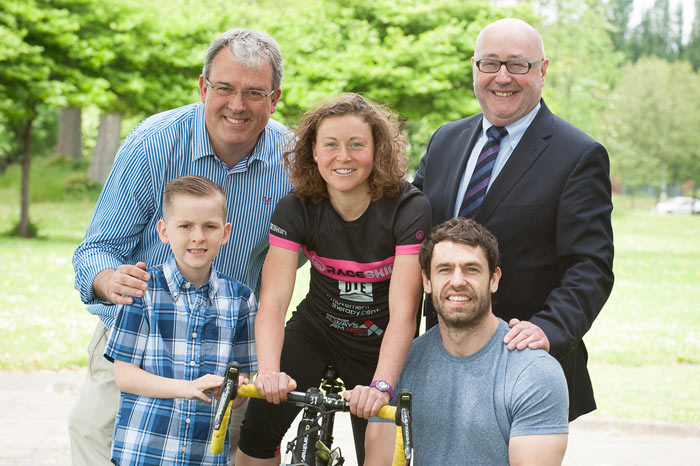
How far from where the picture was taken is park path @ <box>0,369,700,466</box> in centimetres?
642

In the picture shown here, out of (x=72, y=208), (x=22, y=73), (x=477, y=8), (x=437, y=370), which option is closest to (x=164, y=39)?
(x=22, y=73)

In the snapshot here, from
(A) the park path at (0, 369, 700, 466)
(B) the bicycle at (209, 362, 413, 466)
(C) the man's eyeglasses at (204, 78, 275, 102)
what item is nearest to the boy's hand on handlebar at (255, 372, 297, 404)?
(B) the bicycle at (209, 362, 413, 466)

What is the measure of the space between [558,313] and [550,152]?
76cm

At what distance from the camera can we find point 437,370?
10.7 ft

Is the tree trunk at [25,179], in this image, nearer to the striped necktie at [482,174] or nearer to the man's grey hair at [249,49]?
the man's grey hair at [249,49]

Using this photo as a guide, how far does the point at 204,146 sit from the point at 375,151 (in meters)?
0.91

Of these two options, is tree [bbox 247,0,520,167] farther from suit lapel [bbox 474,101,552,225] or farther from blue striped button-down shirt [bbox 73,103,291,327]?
suit lapel [bbox 474,101,552,225]

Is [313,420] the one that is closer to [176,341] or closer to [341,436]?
[176,341]

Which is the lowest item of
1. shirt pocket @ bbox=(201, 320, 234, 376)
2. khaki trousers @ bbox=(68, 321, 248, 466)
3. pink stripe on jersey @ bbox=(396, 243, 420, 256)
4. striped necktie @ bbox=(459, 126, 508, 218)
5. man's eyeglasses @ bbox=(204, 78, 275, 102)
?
khaki trousers @ bbox=(68, 321, 248, 466)

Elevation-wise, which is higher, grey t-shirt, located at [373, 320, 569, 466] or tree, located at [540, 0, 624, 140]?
tree, located at [540, 0, 624, 140]

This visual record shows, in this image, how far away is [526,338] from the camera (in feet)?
10.4

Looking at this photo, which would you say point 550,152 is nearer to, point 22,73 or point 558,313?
point 558,313

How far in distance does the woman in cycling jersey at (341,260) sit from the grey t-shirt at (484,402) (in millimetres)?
180

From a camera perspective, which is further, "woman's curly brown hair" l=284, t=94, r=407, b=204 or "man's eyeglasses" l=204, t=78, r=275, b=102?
"man's eyeglasses" l=204, t=78, r=275, b=102
